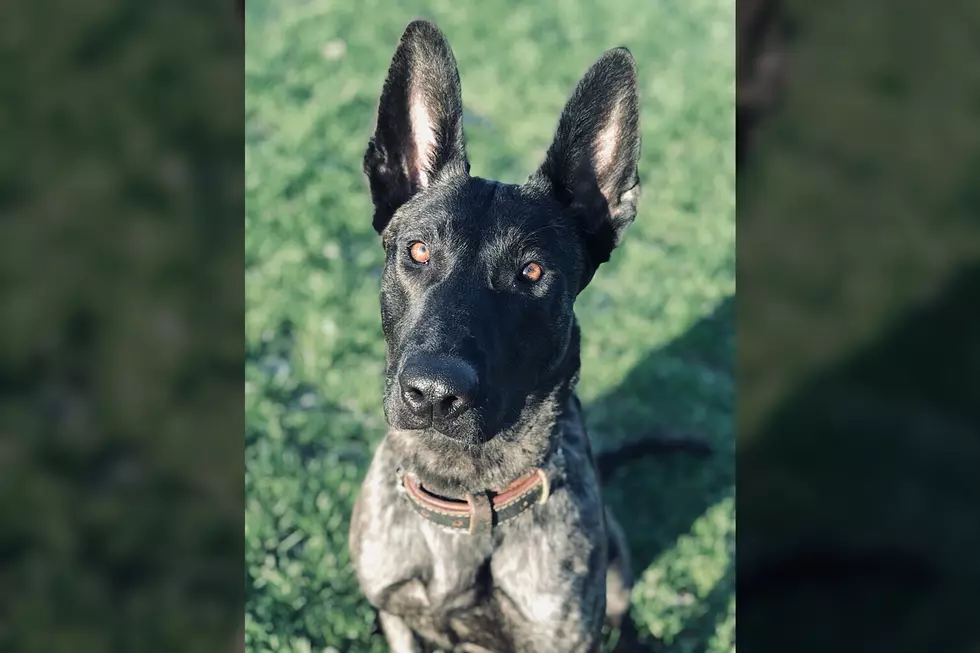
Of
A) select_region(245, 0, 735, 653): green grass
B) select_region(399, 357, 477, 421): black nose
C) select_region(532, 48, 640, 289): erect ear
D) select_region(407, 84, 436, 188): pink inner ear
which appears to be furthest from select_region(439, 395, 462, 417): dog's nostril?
select_region(245, 0, 735, 653): green grass

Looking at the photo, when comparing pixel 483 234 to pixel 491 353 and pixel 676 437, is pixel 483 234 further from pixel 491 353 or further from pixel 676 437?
pixel 676 437

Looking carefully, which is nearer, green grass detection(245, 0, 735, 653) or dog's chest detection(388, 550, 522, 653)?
dog's chest detection(388, 550, 522, 653)

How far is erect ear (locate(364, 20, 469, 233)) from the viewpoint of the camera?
129 inches

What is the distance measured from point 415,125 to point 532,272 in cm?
78

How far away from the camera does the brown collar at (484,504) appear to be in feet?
11.3

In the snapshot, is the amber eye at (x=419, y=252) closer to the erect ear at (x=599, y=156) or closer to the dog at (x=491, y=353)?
the dog at (x=491, y=353)

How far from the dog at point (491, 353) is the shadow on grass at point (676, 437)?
3.58 ft
